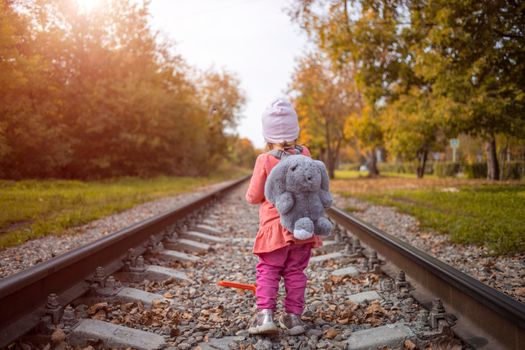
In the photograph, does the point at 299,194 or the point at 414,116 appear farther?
the point at 414,116

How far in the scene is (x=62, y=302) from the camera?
3.08 meters

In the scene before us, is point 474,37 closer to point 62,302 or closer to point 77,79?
point 62,302

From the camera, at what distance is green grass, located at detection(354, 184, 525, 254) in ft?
18.0

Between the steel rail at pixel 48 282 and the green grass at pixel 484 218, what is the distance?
4080 millimetres

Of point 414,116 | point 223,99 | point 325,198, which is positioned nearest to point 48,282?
point 325,198

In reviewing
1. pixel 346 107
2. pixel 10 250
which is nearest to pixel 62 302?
pixel 10 250

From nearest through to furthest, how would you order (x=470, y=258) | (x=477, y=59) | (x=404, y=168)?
(x=470, y=258), (x=477, y=59), (x=404, y=168)

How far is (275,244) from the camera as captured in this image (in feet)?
9.57

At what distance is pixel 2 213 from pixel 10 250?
1482mm

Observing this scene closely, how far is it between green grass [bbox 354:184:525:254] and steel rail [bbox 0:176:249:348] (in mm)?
4080

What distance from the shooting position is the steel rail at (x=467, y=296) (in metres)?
2.23

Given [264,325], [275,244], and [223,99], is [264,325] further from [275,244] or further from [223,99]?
[223,99]

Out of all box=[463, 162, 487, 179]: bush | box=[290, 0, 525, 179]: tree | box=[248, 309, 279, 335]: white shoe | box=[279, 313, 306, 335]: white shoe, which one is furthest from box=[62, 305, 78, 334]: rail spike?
box=[463, 162, 487, 179]: bush

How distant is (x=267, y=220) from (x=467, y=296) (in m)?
1.31
